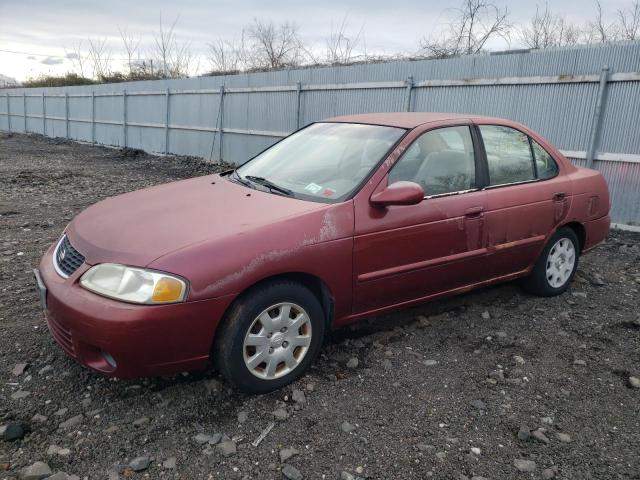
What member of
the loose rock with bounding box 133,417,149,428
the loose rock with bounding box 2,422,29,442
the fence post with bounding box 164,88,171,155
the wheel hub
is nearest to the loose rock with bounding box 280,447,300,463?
the wheel hub

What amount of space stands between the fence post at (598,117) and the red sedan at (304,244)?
115 inches

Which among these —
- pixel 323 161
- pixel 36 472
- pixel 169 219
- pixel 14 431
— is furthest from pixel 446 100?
pixel 36 472

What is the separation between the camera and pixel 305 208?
10.2 ft

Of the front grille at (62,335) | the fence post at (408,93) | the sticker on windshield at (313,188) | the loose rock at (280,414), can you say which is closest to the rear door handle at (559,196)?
the sticker on windshield at (313,188)

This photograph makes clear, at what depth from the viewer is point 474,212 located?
3752mm

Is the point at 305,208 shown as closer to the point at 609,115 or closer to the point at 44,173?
the point at 609,115

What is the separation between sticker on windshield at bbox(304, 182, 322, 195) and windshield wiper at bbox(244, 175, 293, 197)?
12cm

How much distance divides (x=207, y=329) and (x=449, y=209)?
184 cm

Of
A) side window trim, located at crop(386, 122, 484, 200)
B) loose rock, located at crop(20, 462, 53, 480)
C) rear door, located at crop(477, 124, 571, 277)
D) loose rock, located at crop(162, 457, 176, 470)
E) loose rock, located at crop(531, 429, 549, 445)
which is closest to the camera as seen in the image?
loose rock, located at crop(20, 462, 53, 480)

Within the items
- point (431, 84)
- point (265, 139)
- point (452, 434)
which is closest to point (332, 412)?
point (452, 434)

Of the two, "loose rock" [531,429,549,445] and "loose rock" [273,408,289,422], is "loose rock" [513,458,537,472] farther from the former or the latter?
"loose rock" [273,408,289,422]

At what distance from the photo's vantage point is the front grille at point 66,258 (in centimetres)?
292

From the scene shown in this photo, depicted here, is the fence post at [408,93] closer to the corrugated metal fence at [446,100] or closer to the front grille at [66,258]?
the corrugated metal fence at [446,100]

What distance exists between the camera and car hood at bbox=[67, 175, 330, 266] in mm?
2772
